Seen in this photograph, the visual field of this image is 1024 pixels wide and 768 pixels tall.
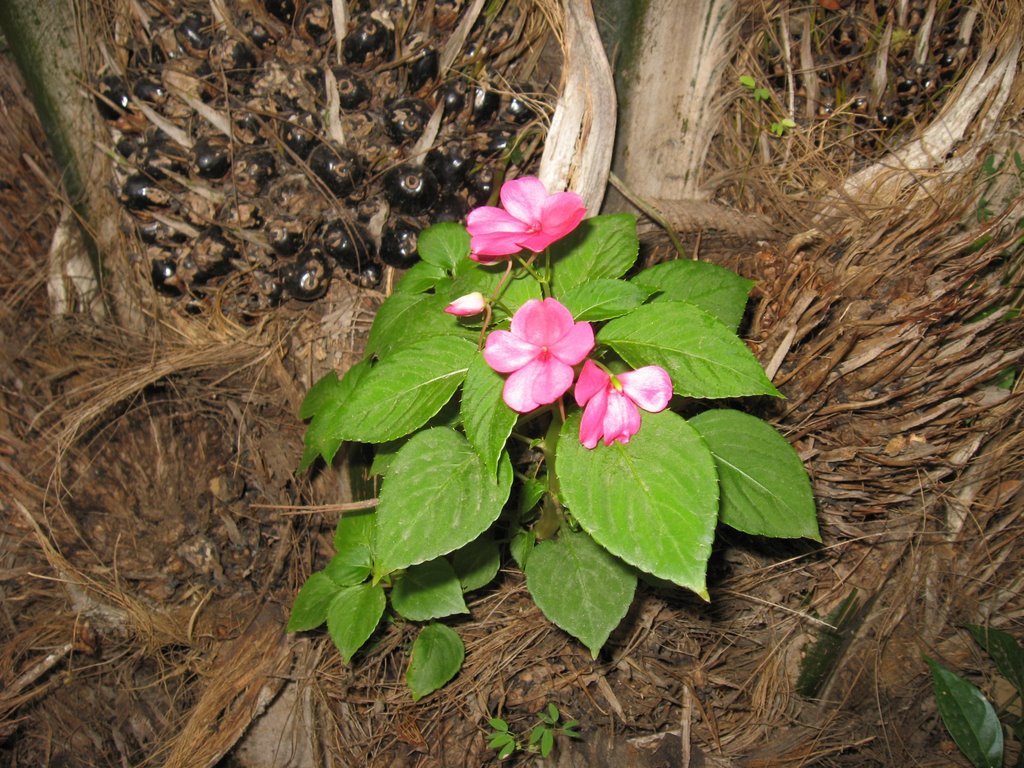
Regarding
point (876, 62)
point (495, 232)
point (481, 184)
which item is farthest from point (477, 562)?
point (876, 62)

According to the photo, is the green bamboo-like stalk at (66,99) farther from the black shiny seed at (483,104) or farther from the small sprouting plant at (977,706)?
the small sprouting plant at (977,706)

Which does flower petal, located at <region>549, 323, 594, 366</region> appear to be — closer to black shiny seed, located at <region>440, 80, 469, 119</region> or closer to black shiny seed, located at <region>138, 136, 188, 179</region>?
black shiny seed, located at <region>440, 80, 469, 119</region>

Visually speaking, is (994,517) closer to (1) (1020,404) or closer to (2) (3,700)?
(1) (1020,404)

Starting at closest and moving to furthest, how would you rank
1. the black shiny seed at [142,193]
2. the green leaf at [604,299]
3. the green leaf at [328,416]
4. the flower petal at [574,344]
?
the flower petal at [574,344]
the green leaf at [604,299]
the green leaf at [328,416]
the black shiny seed at [142,193]

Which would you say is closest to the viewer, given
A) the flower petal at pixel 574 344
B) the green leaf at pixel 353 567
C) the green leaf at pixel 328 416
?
the flower petal at pixel 574 344

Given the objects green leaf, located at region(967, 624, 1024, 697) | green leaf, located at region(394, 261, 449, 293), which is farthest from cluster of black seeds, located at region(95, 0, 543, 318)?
green leaf, located at region(967, 624, 1024, 697)

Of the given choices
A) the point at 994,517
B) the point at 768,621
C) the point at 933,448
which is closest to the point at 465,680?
the point at 768,621

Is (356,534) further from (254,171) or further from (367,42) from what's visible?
(367,42)

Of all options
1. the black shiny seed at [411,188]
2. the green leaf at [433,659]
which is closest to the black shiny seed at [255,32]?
the black shiny seed at [411,188]
